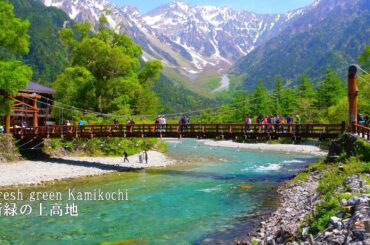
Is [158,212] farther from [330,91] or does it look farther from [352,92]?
[330,91]

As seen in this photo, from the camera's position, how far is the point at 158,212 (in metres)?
20.3

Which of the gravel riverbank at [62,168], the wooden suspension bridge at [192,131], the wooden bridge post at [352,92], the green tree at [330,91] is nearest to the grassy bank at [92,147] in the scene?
the gravel riverbank at [62,168]

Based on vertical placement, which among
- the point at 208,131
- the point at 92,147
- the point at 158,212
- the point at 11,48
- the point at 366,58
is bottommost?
the point at 158,212

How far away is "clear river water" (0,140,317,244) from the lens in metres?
16.1

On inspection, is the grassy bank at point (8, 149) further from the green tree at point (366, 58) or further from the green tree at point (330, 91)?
the green tree at point (330, 91)

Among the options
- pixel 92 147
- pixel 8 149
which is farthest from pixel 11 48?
pixel 92 147

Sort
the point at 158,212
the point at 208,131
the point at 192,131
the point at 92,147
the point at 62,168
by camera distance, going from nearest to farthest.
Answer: the point at 158,212
the point at 62,168
the point at 208,131
the point at 192,131
the point at 92,147

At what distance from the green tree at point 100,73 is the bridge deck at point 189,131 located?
10527mm

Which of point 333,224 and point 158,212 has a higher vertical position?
point 333,224

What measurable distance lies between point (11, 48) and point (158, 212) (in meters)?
21.4

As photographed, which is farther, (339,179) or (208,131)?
(208,131)

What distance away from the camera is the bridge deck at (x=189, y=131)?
31766 millimetres

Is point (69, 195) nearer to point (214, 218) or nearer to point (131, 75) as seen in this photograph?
point (214, 218)

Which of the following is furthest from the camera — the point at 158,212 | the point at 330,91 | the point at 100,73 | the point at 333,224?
the point at 330,91
